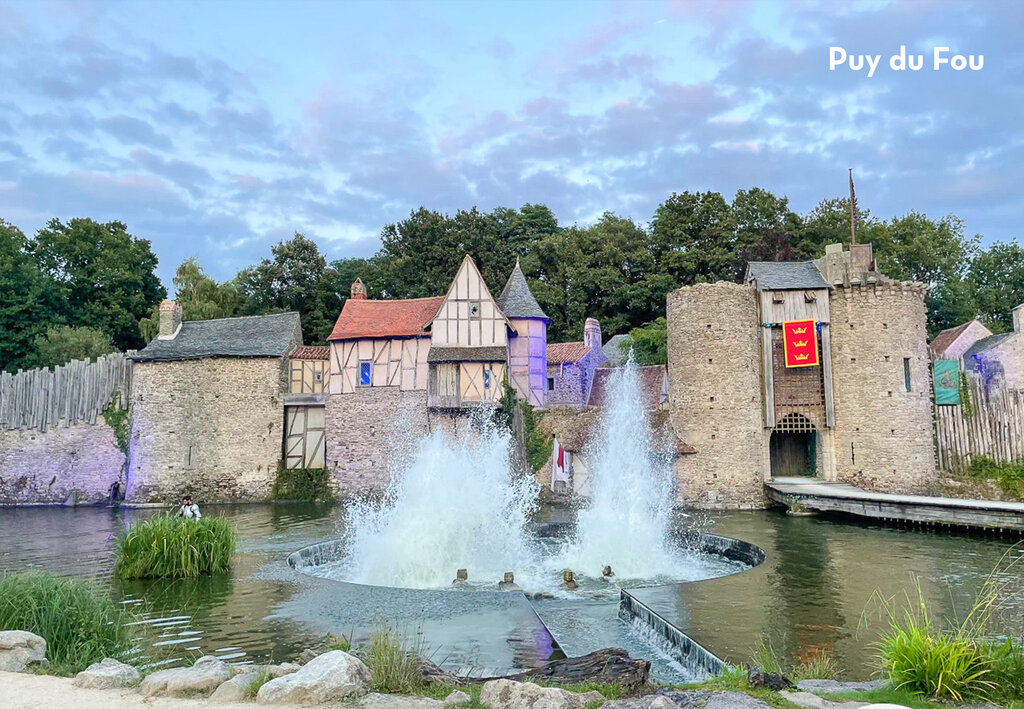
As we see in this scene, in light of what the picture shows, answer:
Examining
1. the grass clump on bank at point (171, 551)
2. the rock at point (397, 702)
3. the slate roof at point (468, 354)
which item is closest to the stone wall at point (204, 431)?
the slate roof at point (468, 354)

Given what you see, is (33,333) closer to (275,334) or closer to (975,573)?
(275,334)

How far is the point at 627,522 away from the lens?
15.6 m

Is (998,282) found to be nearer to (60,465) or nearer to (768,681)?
(768,681)

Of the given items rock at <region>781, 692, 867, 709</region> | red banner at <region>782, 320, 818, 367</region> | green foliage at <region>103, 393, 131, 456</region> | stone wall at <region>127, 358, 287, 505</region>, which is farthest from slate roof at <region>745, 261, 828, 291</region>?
green foliage at <region>103, 393, 131, 456</region>

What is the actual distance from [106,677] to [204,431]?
24.3 meters

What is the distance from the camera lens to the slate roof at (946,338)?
33.6m

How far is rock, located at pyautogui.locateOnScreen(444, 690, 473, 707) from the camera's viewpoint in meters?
5.41

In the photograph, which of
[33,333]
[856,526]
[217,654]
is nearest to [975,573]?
[856,526]

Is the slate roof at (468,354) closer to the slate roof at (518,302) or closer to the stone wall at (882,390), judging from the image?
the slate roof at (518,302)

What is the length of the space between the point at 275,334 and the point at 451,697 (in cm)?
2667

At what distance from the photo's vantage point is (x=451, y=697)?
5.53 m

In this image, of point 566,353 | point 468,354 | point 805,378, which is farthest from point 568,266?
point 805,378

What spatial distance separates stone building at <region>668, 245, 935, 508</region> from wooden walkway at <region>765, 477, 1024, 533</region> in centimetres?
145

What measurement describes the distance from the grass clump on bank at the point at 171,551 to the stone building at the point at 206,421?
15604mm
